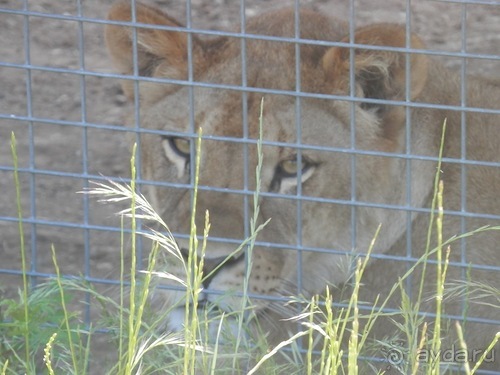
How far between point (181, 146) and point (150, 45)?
14.1 inches

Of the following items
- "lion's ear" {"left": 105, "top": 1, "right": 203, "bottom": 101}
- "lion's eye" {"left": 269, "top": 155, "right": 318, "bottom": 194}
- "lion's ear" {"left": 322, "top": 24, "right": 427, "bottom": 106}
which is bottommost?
"lion's eye" {"left": 269, "top": 155, "right": 318, "bottom": 194}

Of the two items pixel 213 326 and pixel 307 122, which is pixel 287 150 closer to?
pixel 307 122

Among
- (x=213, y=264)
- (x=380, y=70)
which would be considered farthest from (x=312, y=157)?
(x=213, y=264)

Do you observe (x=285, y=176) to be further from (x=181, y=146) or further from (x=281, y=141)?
(x=181, y=146)

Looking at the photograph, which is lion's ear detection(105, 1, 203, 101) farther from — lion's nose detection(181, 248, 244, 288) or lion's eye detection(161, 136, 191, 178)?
lion's nose detection(181, 248, 244, 288)

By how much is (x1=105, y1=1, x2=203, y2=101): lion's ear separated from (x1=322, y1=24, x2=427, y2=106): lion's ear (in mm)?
515

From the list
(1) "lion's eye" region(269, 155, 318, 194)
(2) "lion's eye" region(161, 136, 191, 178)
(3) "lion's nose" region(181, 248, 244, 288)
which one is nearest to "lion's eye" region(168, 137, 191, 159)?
(2) "lion's eye" region(161, 136, 191, 178)

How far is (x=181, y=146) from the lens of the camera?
3.99 meters

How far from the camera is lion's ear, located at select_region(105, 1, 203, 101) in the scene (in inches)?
150

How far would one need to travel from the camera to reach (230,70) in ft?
13.0

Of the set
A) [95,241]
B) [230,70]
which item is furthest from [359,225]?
[95,241]

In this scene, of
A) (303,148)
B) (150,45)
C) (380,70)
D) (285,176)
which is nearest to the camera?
(303,148)

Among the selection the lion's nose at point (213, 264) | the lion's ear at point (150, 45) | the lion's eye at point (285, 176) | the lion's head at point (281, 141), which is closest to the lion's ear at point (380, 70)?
the lion's head at point (281, 141)

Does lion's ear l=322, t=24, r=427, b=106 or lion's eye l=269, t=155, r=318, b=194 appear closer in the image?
lion's ear l=322, t=24, r=427, b=106
